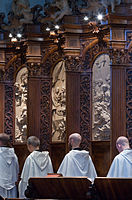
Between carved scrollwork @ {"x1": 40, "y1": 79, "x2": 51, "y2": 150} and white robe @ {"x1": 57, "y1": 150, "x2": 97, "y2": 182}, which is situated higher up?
carved scrollwork @ {"x1": 40, "y1": 79, "x2": 51, "y2": 150}

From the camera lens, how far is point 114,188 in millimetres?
8250

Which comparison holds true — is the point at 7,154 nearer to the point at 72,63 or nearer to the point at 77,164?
the point at 77,164

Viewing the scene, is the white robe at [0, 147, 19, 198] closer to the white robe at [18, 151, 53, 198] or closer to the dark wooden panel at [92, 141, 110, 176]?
the white robe at [18, 151, 53, 198]

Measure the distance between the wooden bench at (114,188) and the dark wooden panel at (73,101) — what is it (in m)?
5.20

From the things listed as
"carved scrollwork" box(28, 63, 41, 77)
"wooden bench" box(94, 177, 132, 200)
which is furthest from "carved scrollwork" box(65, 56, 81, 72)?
"wooden bench" box(94, 177, 132, 200)

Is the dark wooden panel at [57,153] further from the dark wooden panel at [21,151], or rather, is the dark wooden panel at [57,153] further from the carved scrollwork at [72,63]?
the carved scrollwork at [72,63]

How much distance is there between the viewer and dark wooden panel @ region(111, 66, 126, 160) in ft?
39.5

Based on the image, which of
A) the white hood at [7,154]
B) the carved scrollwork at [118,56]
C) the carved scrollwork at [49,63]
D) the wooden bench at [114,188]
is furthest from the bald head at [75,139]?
the carved scrollwork at [49,63]

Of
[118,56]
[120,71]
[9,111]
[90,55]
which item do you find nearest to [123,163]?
[120,71]

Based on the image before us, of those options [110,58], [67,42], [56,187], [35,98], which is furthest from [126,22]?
[56,187]

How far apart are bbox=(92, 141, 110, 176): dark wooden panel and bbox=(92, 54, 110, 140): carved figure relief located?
16 cm

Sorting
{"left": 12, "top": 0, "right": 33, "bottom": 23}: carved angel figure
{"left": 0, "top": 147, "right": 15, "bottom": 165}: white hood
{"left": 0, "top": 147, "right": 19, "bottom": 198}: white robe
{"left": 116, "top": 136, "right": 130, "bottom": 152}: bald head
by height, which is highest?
{"left": 12, "top": 0, "right": 33, "bottom": 23}: carved angel figure

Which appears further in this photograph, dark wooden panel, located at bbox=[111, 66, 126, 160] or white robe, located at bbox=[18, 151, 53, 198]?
dark wooden panel, located at bbox=[111, 66, 126, 160]

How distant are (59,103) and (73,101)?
3.98 ft
